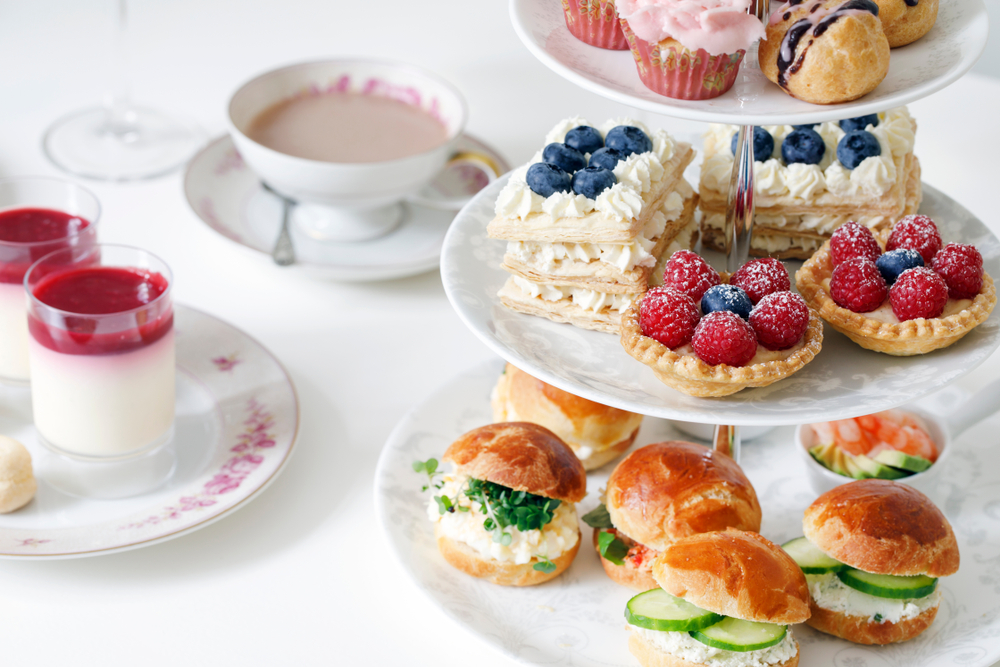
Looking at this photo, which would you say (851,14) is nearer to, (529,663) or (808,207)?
(808,207)

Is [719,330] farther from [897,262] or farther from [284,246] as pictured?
[284,246]

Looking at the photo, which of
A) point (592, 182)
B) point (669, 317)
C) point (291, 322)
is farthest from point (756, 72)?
point (291, 322)

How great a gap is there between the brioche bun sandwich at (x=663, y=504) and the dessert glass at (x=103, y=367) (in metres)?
0.89

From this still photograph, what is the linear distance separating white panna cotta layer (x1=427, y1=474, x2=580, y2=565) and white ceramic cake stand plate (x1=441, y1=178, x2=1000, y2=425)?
1.17 ft

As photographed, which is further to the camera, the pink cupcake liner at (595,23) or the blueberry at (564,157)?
the blueberry at (564,157)

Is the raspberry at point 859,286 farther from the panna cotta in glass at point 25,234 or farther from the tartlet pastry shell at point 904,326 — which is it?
the panna cotta in glass at point 25,234

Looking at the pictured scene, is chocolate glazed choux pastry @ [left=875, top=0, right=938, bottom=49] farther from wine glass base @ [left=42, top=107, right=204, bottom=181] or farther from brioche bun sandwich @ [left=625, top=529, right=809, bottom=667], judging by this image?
wine glass base @ [left=42, top=107, right=204, bottom=181]

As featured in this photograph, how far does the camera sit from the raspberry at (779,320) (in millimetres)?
1460

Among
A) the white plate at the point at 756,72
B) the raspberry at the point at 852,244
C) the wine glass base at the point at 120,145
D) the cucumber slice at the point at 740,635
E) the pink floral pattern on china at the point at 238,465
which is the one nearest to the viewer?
the white plate at the point at 756,72

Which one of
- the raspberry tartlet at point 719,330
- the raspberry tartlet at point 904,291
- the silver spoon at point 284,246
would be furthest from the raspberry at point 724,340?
the silver spoon at point 284,246

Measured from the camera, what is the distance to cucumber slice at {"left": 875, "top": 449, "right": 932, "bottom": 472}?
6.56 ft

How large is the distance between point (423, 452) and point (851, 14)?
1164 mm

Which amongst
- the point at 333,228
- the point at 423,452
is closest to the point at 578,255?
the point at 423,452

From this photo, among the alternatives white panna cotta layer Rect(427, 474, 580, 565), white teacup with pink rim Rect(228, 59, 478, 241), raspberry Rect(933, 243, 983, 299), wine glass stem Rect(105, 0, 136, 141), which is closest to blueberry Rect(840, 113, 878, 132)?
raspberry Rect(933, 243, 983, 299)
